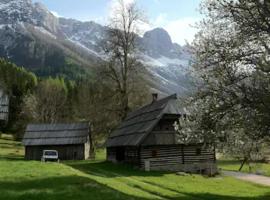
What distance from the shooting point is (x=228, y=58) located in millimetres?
24156

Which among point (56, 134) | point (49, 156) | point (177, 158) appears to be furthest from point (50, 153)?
point (177, 158)

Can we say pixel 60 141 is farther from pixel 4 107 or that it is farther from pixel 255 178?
pixel 4 107

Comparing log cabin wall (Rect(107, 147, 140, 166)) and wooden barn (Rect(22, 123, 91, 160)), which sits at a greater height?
wooden barn (Rect(22, 123, 91, 160))

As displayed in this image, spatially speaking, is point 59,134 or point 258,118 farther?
Result: point 59,134

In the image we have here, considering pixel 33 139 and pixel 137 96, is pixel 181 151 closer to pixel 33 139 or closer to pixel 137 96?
pixel 137 96

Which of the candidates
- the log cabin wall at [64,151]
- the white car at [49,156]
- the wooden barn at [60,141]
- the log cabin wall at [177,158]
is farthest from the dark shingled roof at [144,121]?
the wooden barn at [60,141]

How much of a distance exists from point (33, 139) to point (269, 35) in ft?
173

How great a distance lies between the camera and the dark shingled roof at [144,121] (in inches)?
1724

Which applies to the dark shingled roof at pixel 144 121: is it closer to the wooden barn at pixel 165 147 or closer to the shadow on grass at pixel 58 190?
the wooden barn at pixel 165 147

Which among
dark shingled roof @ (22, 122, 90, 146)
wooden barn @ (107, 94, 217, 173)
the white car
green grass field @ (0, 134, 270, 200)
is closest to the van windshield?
the white car

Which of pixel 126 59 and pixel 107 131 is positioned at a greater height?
pixel 126 59

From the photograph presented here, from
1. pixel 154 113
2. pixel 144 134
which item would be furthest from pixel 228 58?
pixel 154 113

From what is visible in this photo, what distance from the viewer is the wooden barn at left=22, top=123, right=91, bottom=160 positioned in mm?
69625

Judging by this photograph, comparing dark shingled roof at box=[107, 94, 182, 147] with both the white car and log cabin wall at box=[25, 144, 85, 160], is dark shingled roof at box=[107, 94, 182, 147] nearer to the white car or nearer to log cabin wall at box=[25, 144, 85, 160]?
the white car
